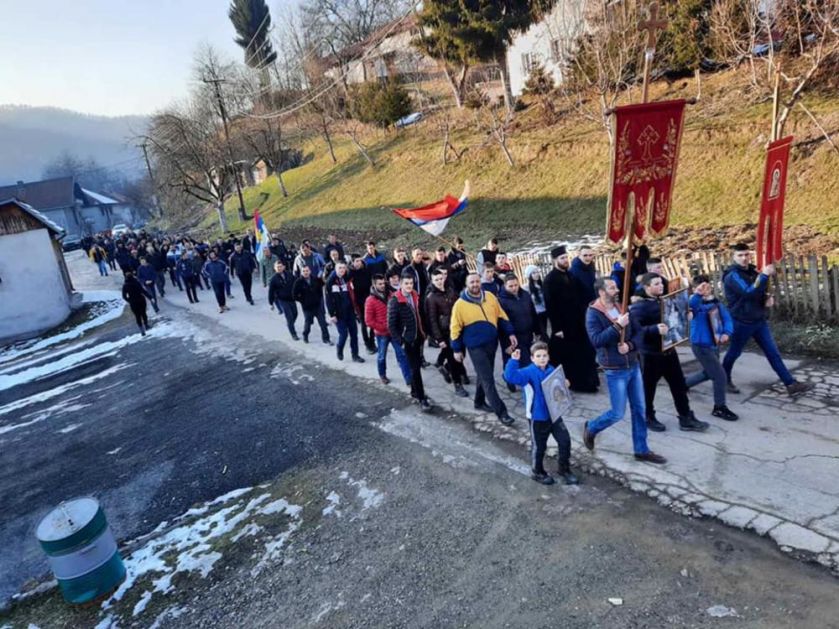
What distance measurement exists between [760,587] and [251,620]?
3799mm

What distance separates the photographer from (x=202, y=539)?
18.7ft

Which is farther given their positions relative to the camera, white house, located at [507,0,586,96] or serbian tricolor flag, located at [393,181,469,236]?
white house, located at [507,0,586,96]

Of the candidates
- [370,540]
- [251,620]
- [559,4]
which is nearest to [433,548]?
[370,540]

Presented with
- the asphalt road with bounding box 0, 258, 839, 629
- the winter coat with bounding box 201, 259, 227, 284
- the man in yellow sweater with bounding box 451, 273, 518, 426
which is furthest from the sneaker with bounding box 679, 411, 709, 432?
the winter coat with bounding box 201, 259, 227, 284

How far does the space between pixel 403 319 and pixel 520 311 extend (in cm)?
160

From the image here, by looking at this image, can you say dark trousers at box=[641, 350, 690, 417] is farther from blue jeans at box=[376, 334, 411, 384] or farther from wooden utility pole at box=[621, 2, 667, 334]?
blue jeans at box=[376, 334, 411, 384]

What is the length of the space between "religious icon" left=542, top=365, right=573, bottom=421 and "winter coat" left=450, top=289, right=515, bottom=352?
1.55 meters

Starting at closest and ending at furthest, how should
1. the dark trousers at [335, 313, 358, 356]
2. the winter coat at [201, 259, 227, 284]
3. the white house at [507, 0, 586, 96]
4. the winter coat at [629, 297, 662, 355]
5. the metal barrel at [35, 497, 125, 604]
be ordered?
the metal barrel at [35, 497, 125, 604] → the winter coat at [629, 297, 662, 355] → the dark trousers at [335, 313, 358, 356] → the winter coat at [201, 259, 227, 284] → the white house at [507, 0, 586, 96]

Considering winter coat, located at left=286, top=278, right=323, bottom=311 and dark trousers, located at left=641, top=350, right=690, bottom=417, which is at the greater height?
winter coat, located at left=286, top=278, right=323, bottom=311

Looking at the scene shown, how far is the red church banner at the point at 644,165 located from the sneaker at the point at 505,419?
251 cm

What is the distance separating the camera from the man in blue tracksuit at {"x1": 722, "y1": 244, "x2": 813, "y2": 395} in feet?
20.8

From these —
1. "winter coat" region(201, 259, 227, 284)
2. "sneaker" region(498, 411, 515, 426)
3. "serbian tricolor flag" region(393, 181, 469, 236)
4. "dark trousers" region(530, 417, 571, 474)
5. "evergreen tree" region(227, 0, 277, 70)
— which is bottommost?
"sneaker" region(498, 411, 515, 426)

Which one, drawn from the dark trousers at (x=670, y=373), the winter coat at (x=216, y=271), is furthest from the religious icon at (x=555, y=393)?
the winter coat at (x=216, y=271)

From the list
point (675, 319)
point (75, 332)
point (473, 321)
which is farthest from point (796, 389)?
point (75, 332)
